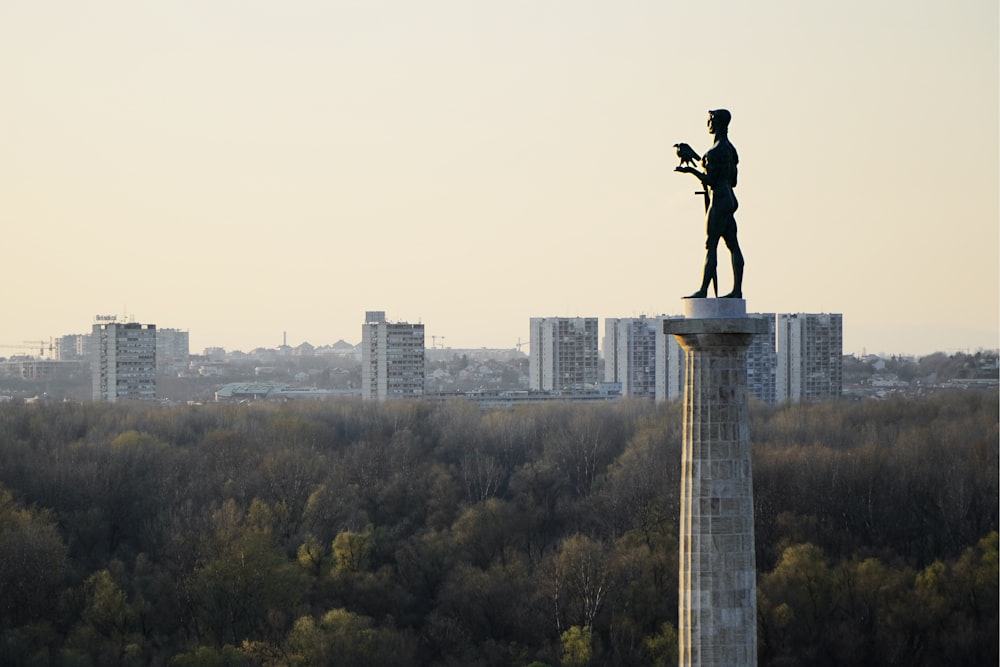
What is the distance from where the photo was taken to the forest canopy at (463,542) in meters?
35.9

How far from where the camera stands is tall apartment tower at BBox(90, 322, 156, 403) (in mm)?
91125

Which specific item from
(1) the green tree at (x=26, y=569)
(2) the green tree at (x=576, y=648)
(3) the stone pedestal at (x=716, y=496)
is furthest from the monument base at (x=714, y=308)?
(1) the green tree at (x=26, y=569)

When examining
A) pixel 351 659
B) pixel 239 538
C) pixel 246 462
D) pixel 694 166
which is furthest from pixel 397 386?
pixel 694 166

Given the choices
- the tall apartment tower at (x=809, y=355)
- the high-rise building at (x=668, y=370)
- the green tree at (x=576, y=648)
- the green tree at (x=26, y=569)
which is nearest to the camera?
the green tree at (x=576, y=648)

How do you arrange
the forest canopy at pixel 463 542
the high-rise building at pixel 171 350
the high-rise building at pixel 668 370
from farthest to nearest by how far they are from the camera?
the high-rise building at pixel 171 350, the high-rise building at pixel 668 370, the forest canopy at pixel 463 542

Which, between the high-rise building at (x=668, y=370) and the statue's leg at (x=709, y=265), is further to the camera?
the high-rise building at (x=668, y=370)

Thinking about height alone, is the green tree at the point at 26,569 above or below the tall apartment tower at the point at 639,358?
below

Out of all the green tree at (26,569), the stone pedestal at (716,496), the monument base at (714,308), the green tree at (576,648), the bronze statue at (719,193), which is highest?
the bronze statue at (719,193)

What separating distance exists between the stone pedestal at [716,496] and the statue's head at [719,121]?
5.48ft

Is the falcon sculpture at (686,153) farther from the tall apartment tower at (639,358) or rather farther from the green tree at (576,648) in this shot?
the tall apartment tower at (639,358)

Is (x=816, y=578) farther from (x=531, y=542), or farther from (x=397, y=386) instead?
(x=397, y=386)

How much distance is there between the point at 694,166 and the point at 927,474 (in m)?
36.0

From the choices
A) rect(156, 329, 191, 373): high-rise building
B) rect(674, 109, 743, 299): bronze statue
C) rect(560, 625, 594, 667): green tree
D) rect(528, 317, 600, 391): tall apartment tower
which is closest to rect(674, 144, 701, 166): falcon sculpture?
rect(674, 109, 743, 299): bronze statue

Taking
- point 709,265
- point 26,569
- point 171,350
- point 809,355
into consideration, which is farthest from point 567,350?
point 171,350
